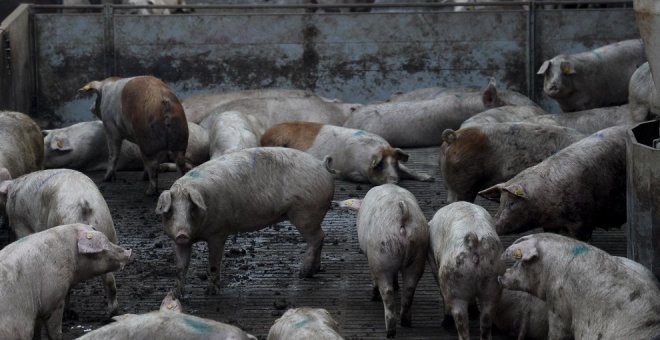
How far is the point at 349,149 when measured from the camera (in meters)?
12.4

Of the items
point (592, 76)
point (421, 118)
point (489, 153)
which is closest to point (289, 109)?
point (421, 118)

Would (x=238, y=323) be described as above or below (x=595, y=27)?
below

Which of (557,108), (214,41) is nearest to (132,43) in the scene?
(214,41)

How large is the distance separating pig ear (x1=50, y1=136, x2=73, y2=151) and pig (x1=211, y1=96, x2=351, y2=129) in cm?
199

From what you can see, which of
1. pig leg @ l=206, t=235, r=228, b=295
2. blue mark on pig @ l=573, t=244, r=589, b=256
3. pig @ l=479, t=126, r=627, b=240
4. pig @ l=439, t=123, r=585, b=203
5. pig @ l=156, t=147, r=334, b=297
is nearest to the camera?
blue mark on pig @ l=573, t=244, r=589, b=256

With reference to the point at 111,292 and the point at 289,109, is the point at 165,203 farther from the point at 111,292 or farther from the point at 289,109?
the point at 289,109

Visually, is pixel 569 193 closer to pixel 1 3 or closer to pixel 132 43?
pixel 132 43

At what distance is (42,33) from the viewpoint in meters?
15.3

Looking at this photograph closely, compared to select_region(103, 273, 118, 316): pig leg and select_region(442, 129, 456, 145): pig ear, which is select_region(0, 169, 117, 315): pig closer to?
select_region(103, 273, 118, 316): pig leg

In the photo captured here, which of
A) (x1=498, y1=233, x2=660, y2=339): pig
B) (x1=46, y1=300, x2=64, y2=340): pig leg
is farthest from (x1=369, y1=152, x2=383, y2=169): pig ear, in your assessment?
(x1=46, y1=300, x2=64, y2=340): pig leg

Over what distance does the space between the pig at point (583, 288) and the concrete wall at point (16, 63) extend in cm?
734

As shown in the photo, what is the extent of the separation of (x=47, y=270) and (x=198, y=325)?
1.30m

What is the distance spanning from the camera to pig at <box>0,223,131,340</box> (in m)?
7.24

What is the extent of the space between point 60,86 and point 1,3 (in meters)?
3.17
